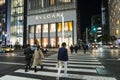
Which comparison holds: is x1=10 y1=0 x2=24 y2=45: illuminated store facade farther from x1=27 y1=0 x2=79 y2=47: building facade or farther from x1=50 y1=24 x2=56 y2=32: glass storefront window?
x1=50 y1=24 x2=56 y2=32: glass storefront window

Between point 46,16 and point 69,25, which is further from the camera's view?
point 46,16

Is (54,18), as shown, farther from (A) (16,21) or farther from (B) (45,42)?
(A) (16,21)

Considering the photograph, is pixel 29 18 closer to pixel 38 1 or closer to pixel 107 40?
pixel 38 1

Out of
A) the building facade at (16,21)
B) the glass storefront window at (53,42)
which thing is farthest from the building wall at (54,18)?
the glass storefront window at (53,42)

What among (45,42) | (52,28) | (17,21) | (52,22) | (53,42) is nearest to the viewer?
(53,42)

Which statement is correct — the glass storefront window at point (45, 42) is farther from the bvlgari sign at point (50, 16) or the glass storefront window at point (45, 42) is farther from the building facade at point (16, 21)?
the building facade at point (16, 21)

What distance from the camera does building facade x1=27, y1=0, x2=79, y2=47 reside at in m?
67.8

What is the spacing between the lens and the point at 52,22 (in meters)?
73.9

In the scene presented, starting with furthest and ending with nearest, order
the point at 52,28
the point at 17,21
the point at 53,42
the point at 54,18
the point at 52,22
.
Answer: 1. the point at 17,21
2. the point at 52,22
3. the point at 52,28
4. the point at 54,18
5. the point at 53,42

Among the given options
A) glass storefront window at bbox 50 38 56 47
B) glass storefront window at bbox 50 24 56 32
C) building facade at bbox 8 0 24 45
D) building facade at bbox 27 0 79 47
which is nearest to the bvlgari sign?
building facade at bbox 27 0 79 47

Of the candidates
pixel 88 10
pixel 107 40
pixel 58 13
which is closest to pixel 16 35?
pixel 58 13

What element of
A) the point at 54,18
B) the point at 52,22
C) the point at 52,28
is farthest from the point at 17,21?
the point at 54,18

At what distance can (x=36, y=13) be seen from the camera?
78250 millimetres

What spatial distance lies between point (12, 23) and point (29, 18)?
33.1 ft
